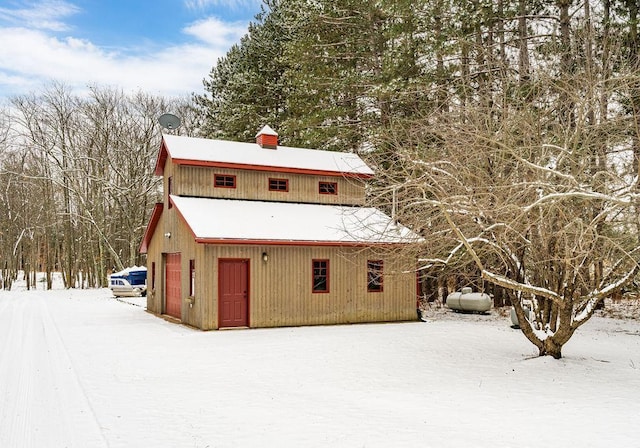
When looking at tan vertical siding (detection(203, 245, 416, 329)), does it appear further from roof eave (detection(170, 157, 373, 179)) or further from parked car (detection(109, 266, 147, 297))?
parked car (detection(109, 266, 147, 297))

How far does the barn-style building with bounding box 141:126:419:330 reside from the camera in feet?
49.3

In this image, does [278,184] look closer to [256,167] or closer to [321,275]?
[256,167]

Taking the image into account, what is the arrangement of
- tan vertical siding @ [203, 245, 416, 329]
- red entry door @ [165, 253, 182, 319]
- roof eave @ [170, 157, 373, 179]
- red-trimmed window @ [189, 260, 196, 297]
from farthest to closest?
red entry door @ [165, 253, 182, 319], roof eave @ [170, 157, 373, 179], red-trimmed window @ [189, 260, 196, 297], tan vertical siding @ [203, 245, 416, 329]

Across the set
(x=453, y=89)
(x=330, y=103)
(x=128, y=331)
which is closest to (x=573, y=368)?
(x=128, y=331)

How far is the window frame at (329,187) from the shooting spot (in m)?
19.0

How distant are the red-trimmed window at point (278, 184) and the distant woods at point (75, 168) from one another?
18.6 metres

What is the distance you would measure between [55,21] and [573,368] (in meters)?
21.4

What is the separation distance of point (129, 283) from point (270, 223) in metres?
14.8

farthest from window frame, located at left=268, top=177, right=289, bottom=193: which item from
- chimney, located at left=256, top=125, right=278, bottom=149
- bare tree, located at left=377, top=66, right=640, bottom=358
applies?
bare tree, located at left=377, top=66, right=640, bottom=358

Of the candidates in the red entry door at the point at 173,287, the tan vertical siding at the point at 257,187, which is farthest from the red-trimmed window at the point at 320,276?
the red entry door at the point at 173,287

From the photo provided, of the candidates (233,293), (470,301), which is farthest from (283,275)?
(470,301)

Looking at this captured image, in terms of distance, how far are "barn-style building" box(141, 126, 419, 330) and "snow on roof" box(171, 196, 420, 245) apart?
0.03m

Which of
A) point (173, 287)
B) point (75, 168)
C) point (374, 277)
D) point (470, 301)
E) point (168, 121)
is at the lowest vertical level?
point (470, 301)

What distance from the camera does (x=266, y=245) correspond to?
15391 mm
